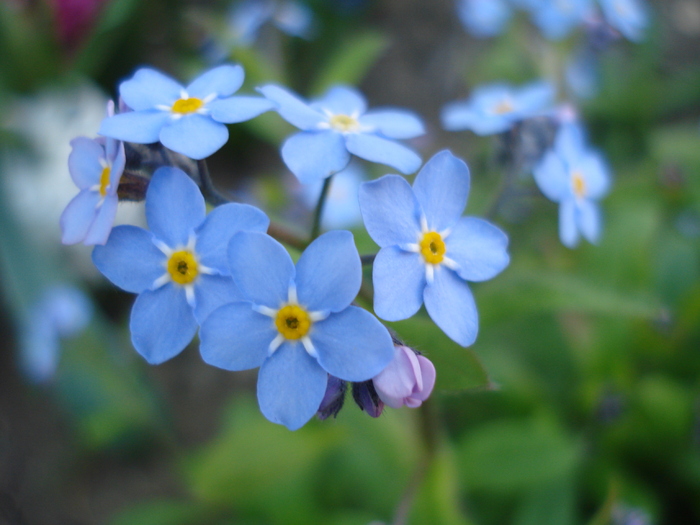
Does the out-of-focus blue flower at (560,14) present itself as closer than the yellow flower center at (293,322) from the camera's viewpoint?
No

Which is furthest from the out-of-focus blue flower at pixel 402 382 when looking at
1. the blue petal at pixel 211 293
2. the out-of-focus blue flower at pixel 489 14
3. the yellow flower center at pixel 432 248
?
the out-of-focus blue flower at pixel 489 14

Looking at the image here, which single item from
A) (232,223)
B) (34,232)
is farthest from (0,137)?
(232,223)

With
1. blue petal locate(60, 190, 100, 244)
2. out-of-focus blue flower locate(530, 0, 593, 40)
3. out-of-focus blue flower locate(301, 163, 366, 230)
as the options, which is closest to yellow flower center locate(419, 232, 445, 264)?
blue petal locate(60, 190, 100, 244)

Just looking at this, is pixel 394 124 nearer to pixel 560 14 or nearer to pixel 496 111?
pixel 496 111

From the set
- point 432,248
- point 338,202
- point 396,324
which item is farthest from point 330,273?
point 338,202

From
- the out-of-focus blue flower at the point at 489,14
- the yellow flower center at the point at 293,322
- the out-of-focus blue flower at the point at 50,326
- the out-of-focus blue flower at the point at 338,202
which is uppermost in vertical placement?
the yellow flower center at the point at 293,322

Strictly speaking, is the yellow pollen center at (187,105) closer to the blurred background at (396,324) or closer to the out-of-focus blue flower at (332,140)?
the out-of-focus blue flower at (332,140)
